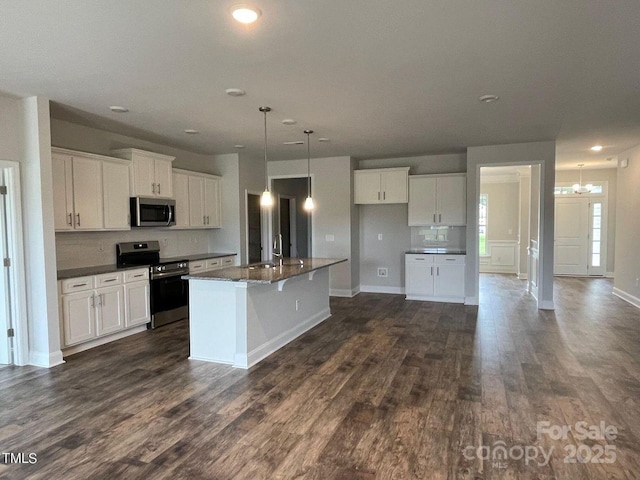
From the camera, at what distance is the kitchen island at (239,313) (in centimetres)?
387

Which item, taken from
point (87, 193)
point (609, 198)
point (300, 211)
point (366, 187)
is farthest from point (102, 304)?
point (609, 198)

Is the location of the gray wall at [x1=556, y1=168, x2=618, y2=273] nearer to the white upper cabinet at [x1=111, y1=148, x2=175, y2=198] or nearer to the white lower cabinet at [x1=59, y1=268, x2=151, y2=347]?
the white upper cabinet at [x1=111, y1=148, x2=175, y2=198]

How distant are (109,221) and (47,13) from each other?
306 centimetres

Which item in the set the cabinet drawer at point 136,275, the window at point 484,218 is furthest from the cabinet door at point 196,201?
the window at point 484,218

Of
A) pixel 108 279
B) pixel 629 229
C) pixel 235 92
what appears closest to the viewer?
pixel 235 92

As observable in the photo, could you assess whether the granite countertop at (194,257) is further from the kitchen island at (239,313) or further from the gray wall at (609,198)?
the gray wall at (609,198)

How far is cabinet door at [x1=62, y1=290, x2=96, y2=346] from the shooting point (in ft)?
13.6

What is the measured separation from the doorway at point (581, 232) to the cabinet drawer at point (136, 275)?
949cm

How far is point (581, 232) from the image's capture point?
9883 mm

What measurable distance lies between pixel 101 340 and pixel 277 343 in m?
2.07

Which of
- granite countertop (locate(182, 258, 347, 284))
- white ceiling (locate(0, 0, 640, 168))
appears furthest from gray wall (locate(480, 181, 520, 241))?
granite countertop (locate(182, 258, 347, 284))

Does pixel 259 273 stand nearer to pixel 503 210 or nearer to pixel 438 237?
pixel 438 237

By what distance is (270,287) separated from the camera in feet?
14.1

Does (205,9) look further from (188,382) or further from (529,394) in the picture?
(529,394)
